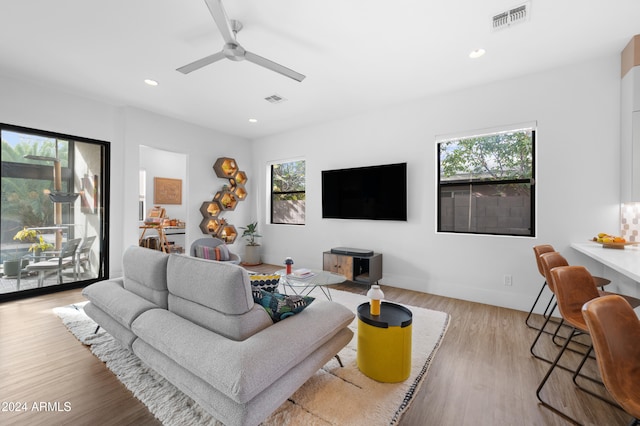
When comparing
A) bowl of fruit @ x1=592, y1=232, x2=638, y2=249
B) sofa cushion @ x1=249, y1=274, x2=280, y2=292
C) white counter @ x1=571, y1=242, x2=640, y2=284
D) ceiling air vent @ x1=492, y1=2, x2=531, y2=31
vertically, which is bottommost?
sofa cushion @ x1=249, y1=274, x2=280, y2=292

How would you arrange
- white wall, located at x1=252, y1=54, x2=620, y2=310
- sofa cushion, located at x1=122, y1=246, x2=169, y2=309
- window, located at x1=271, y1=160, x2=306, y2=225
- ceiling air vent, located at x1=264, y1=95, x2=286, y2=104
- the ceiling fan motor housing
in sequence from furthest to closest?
window, located at x1=271, y1=160, x2=306, y2=225, ceiling air vent, located at x1=264, y1=95, x2=286, y2=104, white wall, located at x1=252, y1=54, x2=620, y2=310, the ceiling fan motor housing, sofa cushion, located at x1=122, y1=246, x2=169, y2=309

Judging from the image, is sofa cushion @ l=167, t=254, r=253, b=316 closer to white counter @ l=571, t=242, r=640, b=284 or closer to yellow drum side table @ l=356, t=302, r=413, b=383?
yellow drum side table @ l=356, t=302, r=413, b=383

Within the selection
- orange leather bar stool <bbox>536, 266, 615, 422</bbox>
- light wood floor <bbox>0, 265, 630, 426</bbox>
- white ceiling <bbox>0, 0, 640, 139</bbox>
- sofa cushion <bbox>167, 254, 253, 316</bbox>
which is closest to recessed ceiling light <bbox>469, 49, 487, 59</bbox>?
white ceiling <bbox>0, 0, 640, 139</bbox>

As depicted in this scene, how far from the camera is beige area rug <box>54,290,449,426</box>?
1555 mm

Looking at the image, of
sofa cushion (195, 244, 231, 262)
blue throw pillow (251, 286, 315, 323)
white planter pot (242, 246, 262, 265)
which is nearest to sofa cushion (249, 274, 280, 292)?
blue throw pillow (251, 286, 315, 323)

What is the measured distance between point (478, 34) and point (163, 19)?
2747 mm

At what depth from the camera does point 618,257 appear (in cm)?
216

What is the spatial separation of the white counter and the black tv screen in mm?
1947

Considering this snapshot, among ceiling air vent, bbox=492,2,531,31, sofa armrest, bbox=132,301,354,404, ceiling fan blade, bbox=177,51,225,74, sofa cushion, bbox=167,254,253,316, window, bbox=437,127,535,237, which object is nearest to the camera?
sofa armrest, bbox=132,301,354,404

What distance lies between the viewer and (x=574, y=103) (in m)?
3.00

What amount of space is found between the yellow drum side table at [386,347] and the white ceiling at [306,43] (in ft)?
7.79

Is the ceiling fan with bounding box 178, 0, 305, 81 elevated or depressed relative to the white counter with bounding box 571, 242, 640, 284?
elevated

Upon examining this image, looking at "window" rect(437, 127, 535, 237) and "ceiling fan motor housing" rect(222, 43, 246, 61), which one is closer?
"ceiling fan motor housing" rect(222, 43, 246, 61)

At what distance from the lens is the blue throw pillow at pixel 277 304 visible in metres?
1.69
